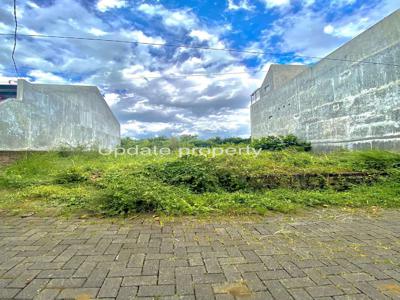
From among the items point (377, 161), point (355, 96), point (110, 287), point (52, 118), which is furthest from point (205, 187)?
point (52, 118)

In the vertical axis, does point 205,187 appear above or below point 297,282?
above

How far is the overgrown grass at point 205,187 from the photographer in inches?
136

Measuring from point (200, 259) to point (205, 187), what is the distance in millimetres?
2335

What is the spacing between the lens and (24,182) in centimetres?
489

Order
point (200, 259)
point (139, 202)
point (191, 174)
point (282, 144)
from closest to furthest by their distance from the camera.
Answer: point (200, 259)
point (139, 202)
point (191, 174)
point (282, 144)

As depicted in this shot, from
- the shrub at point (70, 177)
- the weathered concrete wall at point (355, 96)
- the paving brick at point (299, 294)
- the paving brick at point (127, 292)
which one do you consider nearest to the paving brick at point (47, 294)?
the paving brick at point (127, 292)

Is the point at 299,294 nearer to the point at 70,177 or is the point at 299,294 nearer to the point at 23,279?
the point at 23,279

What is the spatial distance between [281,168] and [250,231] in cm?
268

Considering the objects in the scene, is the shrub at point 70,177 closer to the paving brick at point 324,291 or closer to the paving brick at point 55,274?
the paving brick at point 55,274

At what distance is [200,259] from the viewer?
2.08 meters

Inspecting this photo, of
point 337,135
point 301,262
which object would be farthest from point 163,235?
point 337,135

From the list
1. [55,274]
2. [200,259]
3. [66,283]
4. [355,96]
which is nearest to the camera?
[66,283]

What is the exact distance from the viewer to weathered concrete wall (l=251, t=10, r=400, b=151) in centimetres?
692

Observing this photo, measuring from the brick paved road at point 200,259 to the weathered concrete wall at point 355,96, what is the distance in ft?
17.8
